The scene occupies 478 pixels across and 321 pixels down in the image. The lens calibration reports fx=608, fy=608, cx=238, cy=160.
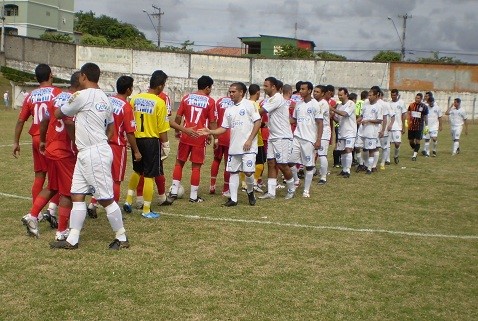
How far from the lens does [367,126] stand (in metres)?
15.9

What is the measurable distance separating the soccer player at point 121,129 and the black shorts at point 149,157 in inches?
13.0

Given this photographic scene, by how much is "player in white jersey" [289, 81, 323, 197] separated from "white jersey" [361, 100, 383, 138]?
→ 443 centimetres

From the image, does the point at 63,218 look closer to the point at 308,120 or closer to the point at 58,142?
the point at 58,142

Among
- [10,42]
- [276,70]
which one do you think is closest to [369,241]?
[276,70]

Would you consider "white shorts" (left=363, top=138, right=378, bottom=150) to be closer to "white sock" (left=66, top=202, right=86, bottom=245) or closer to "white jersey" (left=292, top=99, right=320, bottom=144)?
"white jersey" (left=292, top=99, right=320, bottom=144)

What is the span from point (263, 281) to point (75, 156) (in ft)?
9.92

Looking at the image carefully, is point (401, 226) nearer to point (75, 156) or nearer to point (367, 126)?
point (75, 156)

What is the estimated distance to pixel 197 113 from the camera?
10.8 meters

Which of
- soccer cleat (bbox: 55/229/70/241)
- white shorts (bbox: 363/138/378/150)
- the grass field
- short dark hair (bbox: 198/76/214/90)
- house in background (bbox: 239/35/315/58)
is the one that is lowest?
the grass field

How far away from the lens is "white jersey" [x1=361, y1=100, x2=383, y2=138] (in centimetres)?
1582

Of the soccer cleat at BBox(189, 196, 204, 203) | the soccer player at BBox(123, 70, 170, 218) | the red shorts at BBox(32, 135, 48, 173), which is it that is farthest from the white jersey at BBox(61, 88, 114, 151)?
the soccer cleat at BBox(189, 196, 204, 203)

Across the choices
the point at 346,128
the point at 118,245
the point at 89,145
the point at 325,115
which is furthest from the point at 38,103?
the point at 346,128

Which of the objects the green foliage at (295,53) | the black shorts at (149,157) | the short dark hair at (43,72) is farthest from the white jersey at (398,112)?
the green foliage at (295,53)

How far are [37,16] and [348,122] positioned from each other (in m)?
72.9
